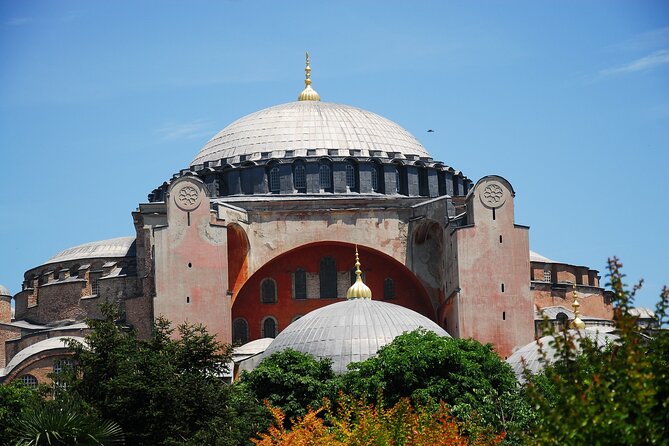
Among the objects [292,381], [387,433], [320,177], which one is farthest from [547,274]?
[387,433]

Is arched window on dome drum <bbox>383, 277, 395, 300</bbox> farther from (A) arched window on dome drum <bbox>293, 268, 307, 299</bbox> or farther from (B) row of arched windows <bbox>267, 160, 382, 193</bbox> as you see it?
(B) row of arched windows <bbox>267, 160, 382, 193</bbox>

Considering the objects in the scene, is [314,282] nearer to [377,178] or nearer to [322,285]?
[322,285]

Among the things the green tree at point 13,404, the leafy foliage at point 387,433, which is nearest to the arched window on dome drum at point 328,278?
the green tree at point 13,404

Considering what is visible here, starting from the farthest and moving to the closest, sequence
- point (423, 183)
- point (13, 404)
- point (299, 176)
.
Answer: point (423, 183), point (299, 176), point (13, 404)

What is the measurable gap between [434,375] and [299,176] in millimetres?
18458

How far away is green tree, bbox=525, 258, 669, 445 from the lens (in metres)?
14.8

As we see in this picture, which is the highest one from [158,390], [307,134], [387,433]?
[307,134]

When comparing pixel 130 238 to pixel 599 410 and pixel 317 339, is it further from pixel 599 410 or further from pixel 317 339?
pixel 599 410

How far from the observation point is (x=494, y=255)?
50344 mm

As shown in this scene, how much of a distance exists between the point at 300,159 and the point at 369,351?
1455 cm

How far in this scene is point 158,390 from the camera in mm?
31312

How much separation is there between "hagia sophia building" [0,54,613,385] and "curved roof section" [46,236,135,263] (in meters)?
0.13

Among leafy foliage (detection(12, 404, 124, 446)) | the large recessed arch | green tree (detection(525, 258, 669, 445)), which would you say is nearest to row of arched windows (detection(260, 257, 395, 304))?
the large recessed arch

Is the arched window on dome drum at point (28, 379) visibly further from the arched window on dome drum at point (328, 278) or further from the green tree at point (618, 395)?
the green tree at point (618, 395)
